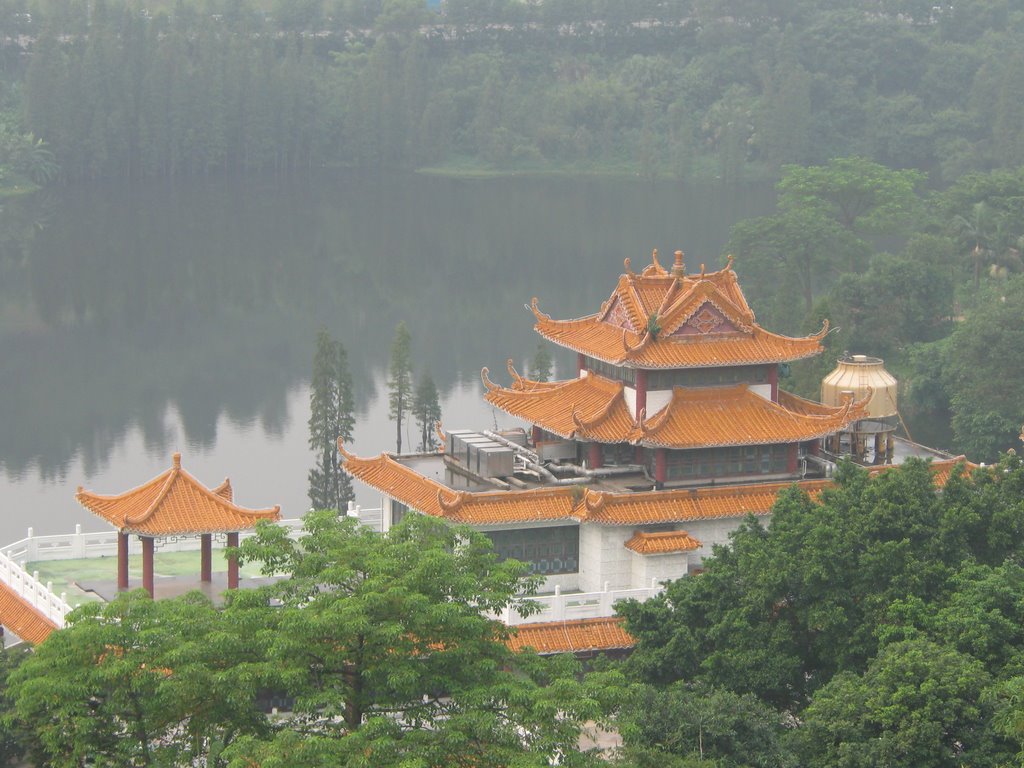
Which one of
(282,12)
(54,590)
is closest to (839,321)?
(54,590)

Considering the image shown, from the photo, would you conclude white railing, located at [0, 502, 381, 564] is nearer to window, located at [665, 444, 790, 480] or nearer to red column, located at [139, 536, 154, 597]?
red column, located at [139, 536, 154, 597]

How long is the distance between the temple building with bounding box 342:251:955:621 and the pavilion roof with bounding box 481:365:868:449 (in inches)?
1.3

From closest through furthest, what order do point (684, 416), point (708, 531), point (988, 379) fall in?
point (708, 531) → point (684, 416) → point (988, 379)

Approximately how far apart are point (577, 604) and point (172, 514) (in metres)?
6.38

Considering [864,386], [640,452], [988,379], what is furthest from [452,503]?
[988,379]

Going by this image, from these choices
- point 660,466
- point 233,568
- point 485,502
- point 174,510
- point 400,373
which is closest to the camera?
point 174,510

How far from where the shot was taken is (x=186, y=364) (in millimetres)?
73625

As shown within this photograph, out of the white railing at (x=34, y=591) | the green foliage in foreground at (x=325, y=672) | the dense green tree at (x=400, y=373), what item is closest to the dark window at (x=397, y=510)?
the white railing at (x=34, y=591)

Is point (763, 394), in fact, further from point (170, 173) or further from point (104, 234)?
point (170, 173)

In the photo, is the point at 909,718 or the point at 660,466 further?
the point at 660,466

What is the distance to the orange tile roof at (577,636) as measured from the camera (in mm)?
33906

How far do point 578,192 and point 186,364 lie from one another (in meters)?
42.1

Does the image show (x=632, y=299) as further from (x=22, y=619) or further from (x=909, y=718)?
(x=909, y=718)

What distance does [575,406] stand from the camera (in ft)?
124
